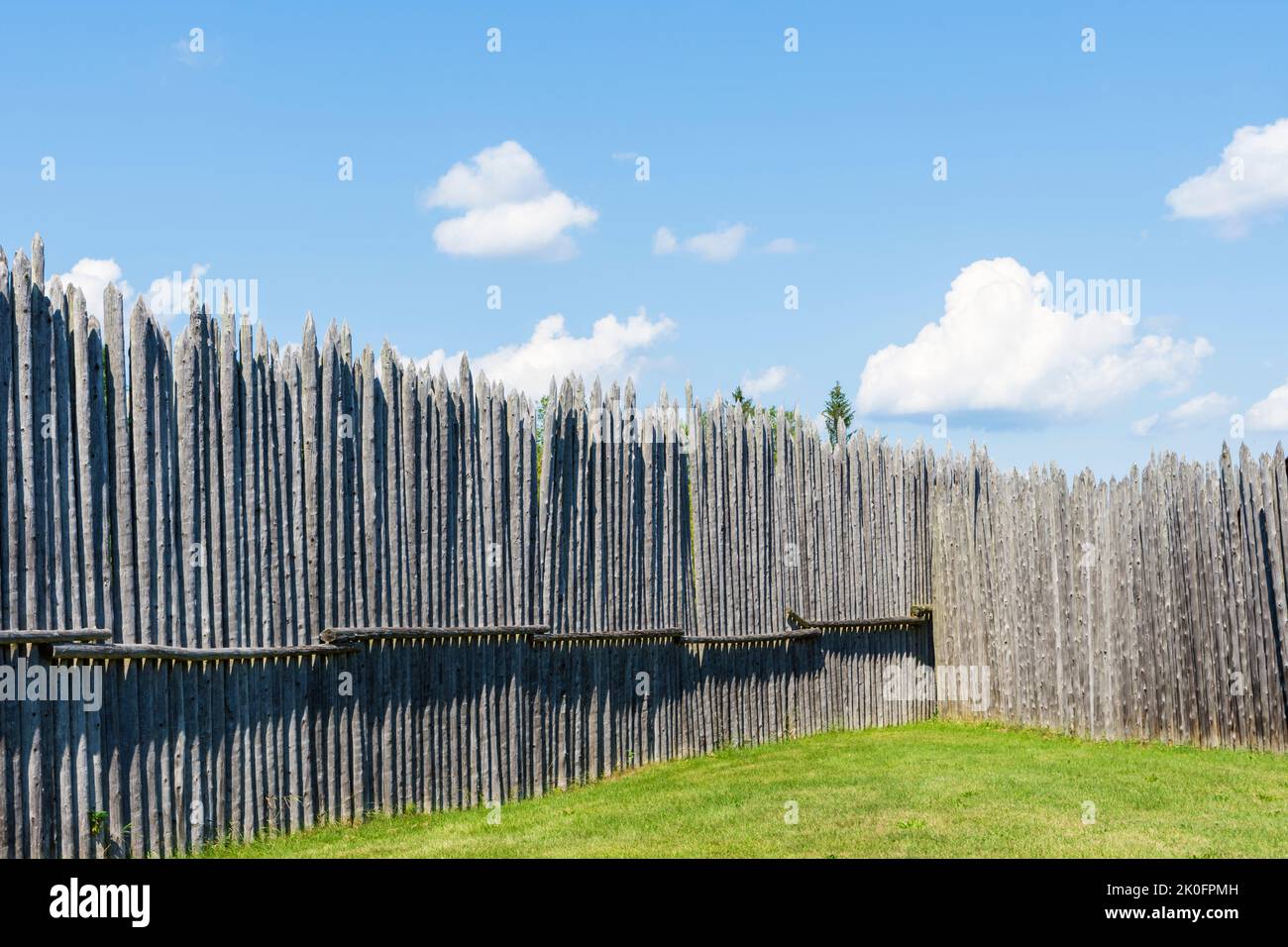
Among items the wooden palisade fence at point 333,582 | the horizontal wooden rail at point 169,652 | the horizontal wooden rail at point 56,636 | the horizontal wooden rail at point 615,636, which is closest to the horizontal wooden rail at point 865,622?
the wooden palisade fence at point 333,582

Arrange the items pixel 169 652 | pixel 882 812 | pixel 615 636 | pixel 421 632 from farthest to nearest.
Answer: pixel 615 636, pixel 421 632, pixel 882 812, pixel 169 652

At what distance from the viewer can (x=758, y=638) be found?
43.8ft

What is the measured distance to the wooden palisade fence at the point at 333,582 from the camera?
7.61 m

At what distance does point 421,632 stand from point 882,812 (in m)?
3.63

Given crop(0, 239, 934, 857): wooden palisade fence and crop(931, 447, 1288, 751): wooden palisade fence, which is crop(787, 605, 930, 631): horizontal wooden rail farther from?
crop(931, 447, 1288, 751): wooden palisade fence

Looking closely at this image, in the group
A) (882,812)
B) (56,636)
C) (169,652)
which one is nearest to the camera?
(56,636)

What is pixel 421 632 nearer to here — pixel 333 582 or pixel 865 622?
pixel 333 582

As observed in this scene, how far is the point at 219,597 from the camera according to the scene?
8.47m

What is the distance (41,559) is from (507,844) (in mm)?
3374

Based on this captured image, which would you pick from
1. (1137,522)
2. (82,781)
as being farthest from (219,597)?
(1137,522)

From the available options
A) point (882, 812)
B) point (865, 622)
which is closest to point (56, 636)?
point (882, 812)

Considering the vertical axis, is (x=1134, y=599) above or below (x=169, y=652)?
below

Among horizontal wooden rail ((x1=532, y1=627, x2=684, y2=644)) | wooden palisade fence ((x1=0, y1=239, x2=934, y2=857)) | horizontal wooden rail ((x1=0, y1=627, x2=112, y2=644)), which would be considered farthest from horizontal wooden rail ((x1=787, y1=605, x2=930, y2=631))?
horizontal wooden rail ((x1=0, y1=627, x2=112, y2=644))
